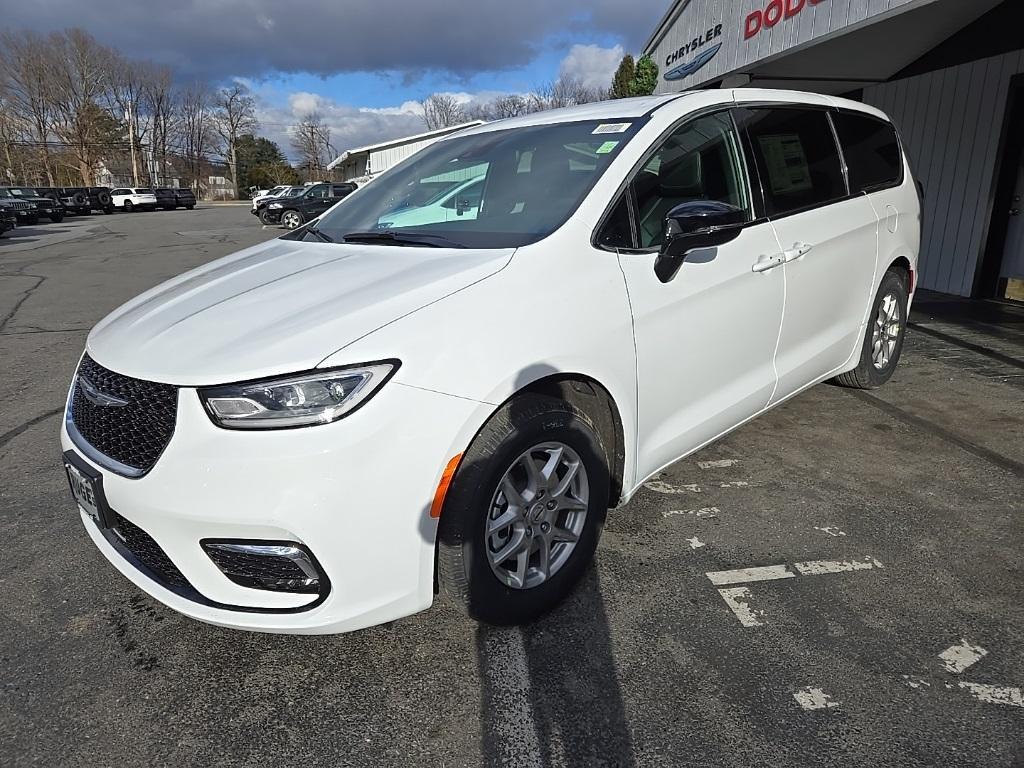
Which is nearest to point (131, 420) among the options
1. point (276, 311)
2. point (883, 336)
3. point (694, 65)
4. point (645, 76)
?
point (276, 311)

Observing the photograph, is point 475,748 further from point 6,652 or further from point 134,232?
point 134,232

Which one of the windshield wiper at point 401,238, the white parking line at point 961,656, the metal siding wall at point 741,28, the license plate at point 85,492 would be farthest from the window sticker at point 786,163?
the metal siding wall at point 741,28

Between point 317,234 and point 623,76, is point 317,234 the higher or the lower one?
the lower one

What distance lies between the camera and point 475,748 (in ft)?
6.15

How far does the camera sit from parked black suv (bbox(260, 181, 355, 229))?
2580cm

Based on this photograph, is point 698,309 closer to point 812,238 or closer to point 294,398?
point 812,238

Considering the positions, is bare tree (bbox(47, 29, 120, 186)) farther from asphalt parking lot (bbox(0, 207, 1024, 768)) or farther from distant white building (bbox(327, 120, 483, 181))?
asphalt parking lot (bbox(0, 207, 1024, 768))

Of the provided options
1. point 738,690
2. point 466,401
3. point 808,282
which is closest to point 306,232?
point 466,401

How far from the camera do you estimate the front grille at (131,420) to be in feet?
6.29

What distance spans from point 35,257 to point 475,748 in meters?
17.9

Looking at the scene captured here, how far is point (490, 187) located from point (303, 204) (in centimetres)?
2536

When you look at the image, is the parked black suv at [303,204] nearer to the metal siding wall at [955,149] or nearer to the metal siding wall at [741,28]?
the metal siding wall at [741,28]

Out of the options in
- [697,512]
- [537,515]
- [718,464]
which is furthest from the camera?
[718,464]

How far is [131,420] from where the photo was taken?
2000 mm
